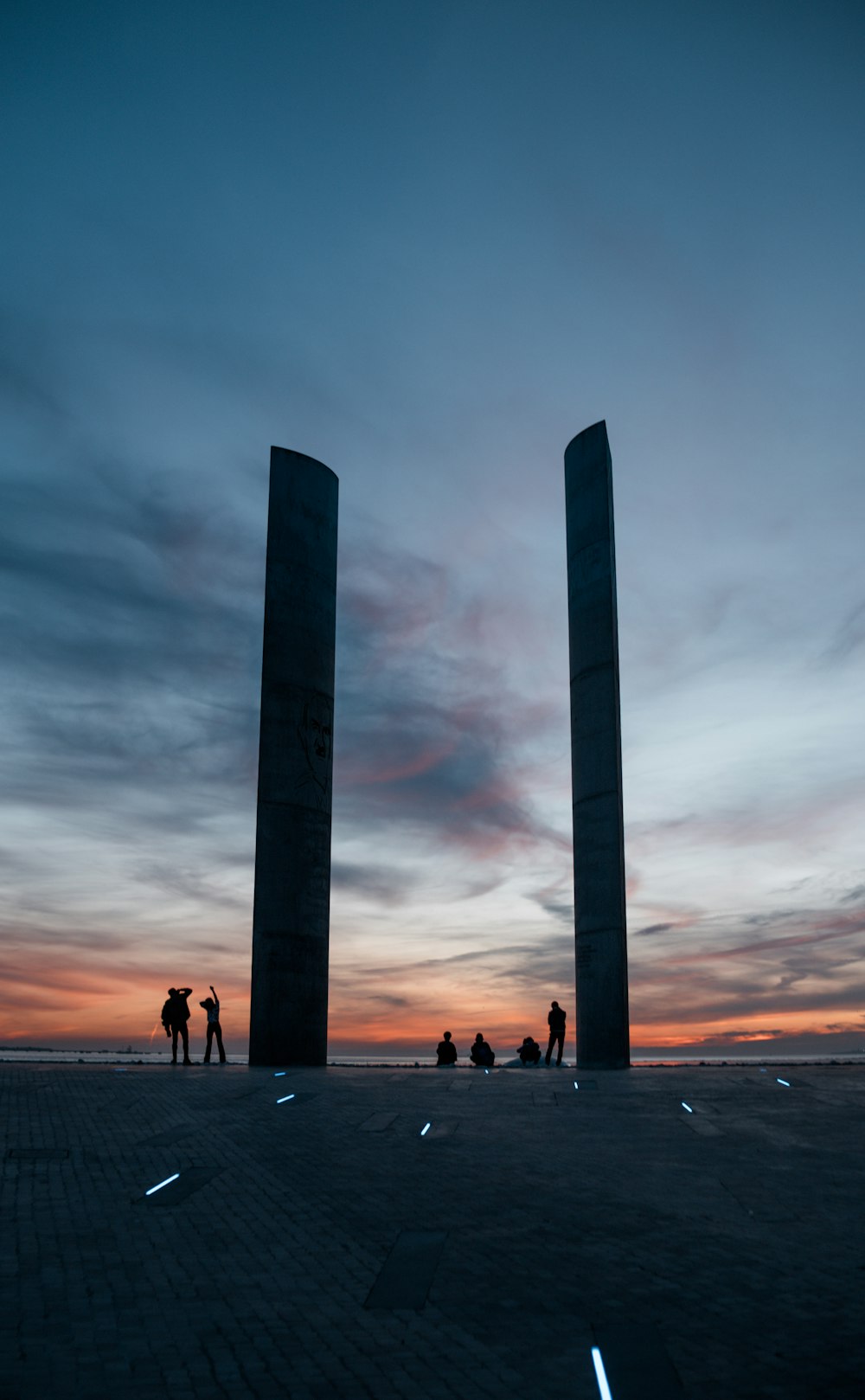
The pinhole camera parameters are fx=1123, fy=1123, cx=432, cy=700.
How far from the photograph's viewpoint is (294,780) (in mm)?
25078

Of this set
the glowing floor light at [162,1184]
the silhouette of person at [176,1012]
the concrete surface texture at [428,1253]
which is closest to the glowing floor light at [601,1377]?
the concrete surface texture at [428,1253]

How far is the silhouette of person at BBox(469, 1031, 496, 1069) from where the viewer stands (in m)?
23.9

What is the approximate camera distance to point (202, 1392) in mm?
5836

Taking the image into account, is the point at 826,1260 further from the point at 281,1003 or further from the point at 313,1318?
the point at 281,1003

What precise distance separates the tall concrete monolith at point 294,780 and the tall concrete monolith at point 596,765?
5806 mm

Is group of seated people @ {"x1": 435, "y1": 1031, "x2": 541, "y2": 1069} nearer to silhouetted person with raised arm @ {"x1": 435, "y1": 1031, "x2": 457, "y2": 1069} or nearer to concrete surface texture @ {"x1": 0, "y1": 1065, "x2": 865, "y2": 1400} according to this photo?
silhouetted person with raised arm @ {"x1": 435, "y1": 1031, "x2": 457, "y2": 1069}

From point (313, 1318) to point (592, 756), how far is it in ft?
64.1

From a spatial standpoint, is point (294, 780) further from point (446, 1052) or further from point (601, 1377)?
point (601, 1377)

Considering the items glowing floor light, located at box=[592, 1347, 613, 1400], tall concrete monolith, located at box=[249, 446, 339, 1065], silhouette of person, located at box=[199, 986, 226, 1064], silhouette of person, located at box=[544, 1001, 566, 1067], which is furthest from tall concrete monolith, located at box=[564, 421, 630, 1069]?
glowing floor light, located at box=[592, 1347, 613, 1400]

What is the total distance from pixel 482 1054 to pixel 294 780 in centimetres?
719

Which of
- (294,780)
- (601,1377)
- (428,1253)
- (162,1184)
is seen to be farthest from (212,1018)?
(601,1377)

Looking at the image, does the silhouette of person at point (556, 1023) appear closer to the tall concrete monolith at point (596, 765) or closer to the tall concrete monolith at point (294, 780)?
the tall concrete monolith at point (596, 765)

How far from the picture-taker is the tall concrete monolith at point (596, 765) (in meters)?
24.7

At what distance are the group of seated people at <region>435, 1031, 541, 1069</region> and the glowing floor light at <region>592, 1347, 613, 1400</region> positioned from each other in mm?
17720
